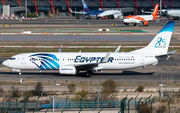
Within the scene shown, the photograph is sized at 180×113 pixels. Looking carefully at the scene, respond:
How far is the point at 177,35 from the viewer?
10662cm

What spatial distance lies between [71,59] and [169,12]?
466 feet

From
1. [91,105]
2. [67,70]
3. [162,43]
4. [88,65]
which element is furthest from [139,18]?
Answer: [91,105]

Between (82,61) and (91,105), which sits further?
(82,61)

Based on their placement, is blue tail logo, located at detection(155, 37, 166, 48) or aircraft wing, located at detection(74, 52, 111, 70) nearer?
aircraft wing, located at detection(74, 52, 111, 70)

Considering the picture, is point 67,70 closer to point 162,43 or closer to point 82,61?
point 82,61

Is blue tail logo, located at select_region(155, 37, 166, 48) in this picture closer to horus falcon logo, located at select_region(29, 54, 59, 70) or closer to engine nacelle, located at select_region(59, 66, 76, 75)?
engine nacelle, located at select_region(59, 66, 76, 75)

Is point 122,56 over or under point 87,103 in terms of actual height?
over

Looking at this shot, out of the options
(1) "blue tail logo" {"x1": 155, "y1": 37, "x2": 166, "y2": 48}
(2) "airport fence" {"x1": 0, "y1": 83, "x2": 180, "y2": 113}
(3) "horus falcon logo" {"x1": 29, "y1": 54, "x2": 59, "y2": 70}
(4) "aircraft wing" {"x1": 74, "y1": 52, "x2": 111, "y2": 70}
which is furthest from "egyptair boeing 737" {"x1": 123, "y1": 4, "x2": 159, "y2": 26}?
(2) "airport fence" {"x1": 0, "y1": 83, "x2": 180, "y2": 113}

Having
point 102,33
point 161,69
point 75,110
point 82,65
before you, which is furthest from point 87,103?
point 102,33

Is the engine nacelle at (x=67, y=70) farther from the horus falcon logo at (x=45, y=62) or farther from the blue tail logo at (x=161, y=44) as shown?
the blue tail logo at (x=161, y=44)

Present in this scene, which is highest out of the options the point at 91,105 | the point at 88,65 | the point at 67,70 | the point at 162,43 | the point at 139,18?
the point at 139,18

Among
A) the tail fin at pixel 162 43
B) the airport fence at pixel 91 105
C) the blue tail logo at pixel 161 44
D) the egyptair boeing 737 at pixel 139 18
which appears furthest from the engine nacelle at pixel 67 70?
the egyptair boeing 737 at pixel 139 18

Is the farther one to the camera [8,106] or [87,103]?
[87,103]

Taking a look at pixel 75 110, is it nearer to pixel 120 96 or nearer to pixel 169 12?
pixel 120 96
